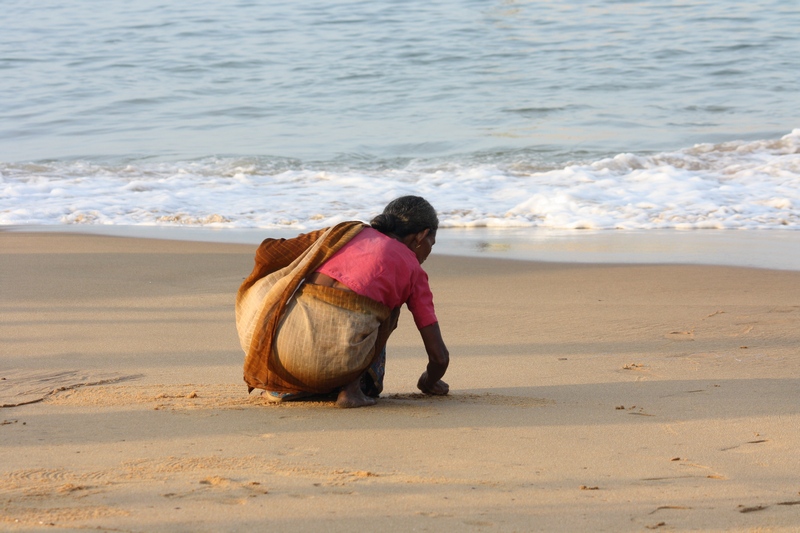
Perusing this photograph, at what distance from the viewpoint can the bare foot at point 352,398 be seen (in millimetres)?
3121

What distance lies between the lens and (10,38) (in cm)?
2042

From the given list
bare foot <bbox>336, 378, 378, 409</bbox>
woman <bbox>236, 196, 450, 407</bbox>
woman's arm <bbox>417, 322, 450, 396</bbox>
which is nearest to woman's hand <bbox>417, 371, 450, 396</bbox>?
woman's arm <bbox>417, 322, 450, 396</bbox>

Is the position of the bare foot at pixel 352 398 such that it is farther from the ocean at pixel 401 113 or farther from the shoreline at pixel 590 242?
the ocean at pixel 401 113

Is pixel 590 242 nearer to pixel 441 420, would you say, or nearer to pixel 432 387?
pixel 432 387

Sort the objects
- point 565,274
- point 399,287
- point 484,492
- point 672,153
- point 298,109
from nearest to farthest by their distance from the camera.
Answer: point 484,492 < point 399,287 < point 565,274 < point 672,153 < point 298,109

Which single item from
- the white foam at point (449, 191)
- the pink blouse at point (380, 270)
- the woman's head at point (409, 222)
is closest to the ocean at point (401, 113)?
the white foam at point (449, 191)

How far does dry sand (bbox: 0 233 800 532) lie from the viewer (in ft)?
7.16

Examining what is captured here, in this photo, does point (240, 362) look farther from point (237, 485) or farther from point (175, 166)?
point (175, 166)

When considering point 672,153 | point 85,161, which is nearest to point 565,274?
point 672,153

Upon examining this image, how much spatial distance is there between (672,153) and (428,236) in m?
8.34

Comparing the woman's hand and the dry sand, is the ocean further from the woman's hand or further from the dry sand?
the woman's hand

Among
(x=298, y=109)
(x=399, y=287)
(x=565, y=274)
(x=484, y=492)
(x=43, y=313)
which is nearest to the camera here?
(x=484, y=492)

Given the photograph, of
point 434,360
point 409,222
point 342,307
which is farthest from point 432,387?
point 409,222

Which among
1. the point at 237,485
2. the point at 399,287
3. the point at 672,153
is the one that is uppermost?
the point at 399,287
